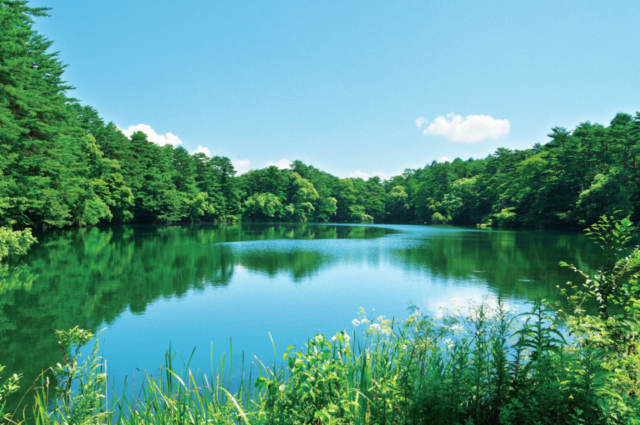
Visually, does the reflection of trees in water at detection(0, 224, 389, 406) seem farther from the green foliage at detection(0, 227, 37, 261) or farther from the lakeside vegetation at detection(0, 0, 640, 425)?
Result: the green foliage at detection(0, 227, 37, 261)

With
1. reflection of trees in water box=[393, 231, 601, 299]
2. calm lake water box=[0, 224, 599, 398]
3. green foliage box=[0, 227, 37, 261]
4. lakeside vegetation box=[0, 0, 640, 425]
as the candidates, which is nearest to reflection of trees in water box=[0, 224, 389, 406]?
calm lake water box=[0, 224, 599, 398]

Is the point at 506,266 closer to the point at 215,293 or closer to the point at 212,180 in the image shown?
the point at 215,293

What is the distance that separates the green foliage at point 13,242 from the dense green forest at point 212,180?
10.1 ft

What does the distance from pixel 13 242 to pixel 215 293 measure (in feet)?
30.4

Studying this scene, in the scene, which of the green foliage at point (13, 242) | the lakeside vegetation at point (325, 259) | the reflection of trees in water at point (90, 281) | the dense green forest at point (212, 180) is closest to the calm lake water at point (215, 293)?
the reflection of trees in water at point (90, 281)

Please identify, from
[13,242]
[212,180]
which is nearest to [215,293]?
[13,242]

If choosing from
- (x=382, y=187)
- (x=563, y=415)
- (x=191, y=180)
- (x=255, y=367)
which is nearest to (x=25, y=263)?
(x=255, y=367)

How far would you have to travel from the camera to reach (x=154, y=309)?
25.9 feet

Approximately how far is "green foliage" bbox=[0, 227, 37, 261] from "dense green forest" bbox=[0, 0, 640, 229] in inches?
121

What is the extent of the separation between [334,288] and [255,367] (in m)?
5.35

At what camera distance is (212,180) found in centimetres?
5600

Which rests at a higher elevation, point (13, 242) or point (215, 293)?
point (13, 242)

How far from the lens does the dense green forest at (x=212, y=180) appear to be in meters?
17.7

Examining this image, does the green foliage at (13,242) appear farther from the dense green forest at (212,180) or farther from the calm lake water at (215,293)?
the dense green forest at (212,180)
